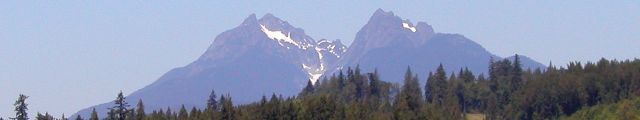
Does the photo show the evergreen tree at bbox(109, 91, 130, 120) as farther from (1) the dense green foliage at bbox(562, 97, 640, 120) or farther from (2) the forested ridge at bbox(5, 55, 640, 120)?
(1) the dense green foliage at bbox(562, 97, 640, 120)

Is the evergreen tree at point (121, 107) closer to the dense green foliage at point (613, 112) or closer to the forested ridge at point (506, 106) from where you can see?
the forested ridge at point (506, 106)

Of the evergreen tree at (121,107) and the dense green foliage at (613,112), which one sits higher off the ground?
the evergreen tree at (121,107)

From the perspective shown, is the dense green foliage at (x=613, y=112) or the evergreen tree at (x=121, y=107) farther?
the dense green foliage at (x=613, y=112)

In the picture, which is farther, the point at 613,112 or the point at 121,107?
the point at 613,112

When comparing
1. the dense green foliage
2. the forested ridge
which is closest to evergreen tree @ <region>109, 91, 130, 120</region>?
the forested ridge

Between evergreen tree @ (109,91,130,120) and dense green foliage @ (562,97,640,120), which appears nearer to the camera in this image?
evergreen tree @ (109,91,130,120)

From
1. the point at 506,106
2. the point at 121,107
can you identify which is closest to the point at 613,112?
the point at 506,106

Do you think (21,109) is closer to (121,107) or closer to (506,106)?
(121,107)

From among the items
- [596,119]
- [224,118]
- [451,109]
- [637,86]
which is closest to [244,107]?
[224,118]

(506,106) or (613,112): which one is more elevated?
(506,106)

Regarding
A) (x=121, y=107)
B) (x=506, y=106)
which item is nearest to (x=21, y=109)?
(x=121, y=107)

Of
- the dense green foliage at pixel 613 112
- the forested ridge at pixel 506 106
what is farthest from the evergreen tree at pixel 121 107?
the dense green foliage at pixel 613 112

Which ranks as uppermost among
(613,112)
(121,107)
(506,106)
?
(506,106)

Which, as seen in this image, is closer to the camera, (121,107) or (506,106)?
(121,107)
